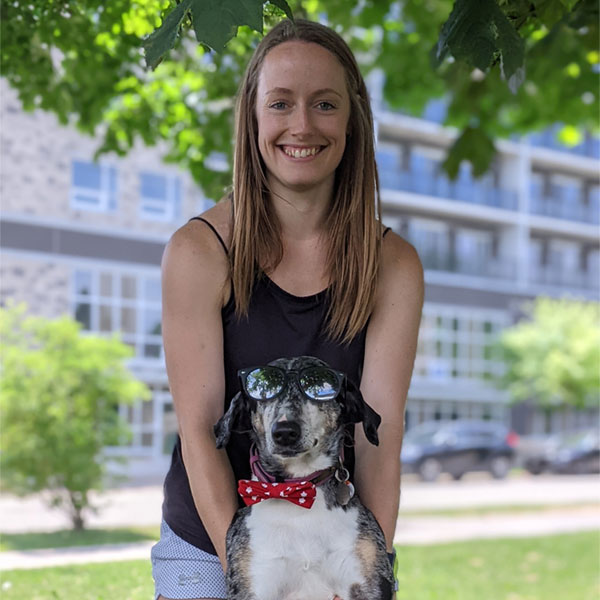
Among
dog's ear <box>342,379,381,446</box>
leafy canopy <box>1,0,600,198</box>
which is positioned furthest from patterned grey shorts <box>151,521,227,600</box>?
leafy canopy <box>1,0,600,198</box>

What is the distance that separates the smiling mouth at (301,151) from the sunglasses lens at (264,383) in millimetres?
631

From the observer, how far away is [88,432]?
13.0m

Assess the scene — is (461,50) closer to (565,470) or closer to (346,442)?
(346,442)

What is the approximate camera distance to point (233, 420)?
2.35 metres

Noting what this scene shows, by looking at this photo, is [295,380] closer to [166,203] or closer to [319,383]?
[319,383]

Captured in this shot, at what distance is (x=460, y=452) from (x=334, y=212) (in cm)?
2659

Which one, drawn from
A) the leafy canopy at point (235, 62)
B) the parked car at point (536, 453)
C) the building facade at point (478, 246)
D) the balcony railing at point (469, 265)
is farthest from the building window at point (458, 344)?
the leafy canopy at point (235, 62)

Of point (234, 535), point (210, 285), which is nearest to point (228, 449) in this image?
point (234, 535)

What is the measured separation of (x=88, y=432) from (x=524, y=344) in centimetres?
2698

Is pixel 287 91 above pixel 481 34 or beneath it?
beneath

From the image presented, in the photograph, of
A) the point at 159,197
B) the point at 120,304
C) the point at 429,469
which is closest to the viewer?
the point at 159,197

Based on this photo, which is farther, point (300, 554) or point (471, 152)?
point (471, 152)

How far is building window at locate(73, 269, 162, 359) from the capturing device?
1366 cm

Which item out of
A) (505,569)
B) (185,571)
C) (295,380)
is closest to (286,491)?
(295,380)
